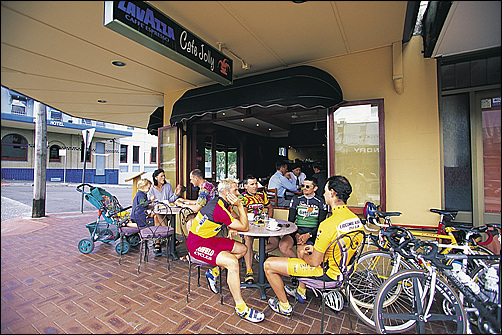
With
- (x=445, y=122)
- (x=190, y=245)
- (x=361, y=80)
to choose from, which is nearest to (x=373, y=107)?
(x=361, y=80)

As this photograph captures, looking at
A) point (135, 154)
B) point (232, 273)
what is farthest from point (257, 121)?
point (135, 154)

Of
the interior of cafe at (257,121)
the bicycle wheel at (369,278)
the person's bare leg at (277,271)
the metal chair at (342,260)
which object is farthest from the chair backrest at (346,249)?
the interior of cafe at (257,121)

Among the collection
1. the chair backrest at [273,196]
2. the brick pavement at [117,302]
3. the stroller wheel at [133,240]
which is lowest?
the brick pavement at [117,302]

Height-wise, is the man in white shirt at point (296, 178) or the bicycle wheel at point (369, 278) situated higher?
the man in white shirt at point (296, 178)

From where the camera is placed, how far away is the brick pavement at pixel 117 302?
2.39m

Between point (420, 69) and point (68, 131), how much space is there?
22.3 meters

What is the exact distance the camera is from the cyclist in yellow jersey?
2.41 meters

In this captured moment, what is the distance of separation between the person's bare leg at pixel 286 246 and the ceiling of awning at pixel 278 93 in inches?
73.7

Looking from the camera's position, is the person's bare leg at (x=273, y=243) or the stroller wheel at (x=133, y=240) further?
the stroller wheel at (x=133, y=240)

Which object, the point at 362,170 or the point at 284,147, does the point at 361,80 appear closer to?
the point at 362,170

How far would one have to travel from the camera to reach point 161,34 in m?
2.58

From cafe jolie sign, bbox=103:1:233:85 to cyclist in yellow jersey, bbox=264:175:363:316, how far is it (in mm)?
2050

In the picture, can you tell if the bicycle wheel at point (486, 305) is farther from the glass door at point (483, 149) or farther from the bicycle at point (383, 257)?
the glass door at point (483, 149)

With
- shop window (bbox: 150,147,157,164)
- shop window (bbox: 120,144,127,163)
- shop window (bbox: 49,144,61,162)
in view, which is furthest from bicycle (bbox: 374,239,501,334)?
shop window (bbox: 150,147,157,164)
